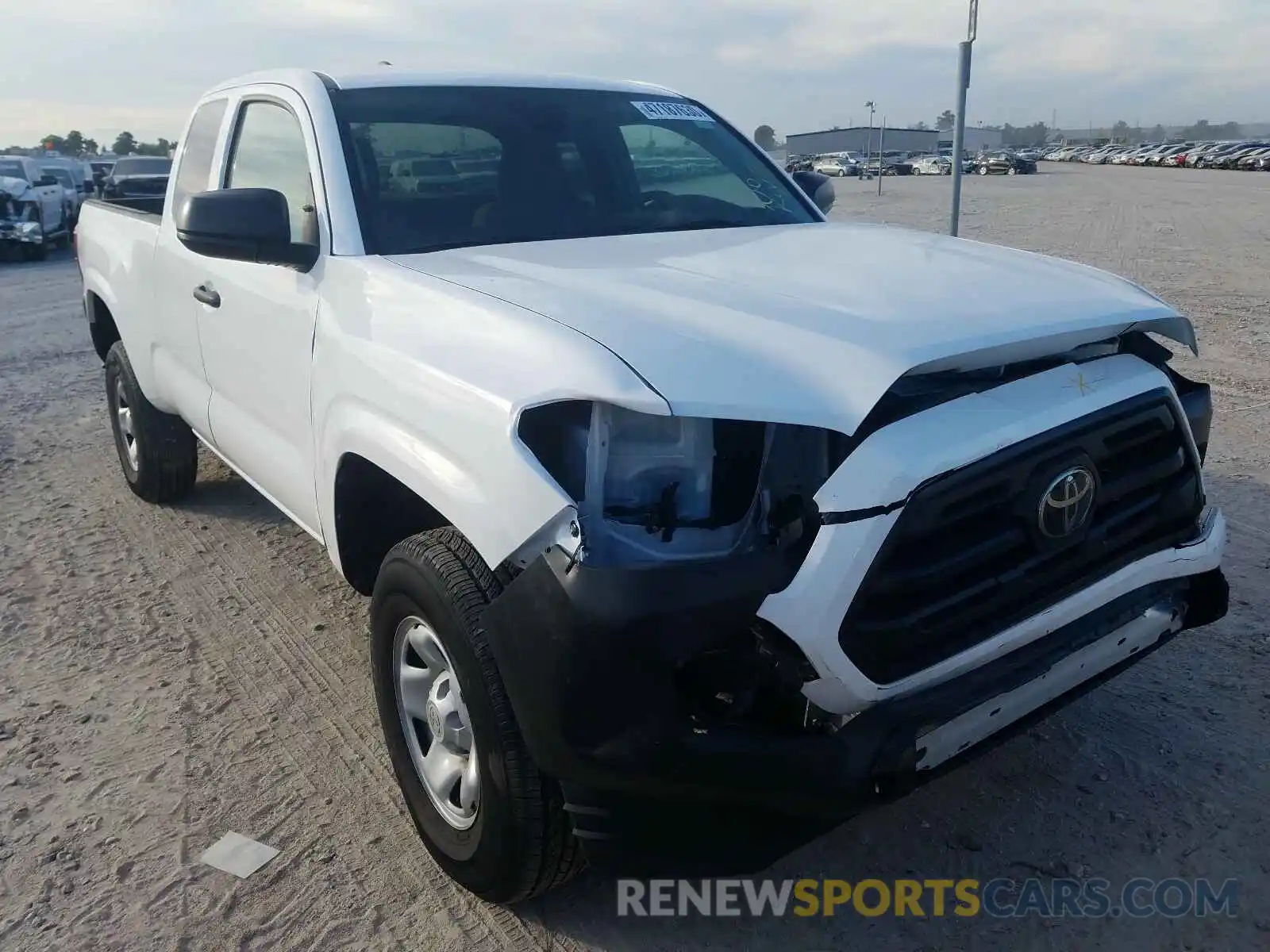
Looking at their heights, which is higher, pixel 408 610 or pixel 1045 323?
pixel 1045 323

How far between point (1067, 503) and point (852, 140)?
110 m

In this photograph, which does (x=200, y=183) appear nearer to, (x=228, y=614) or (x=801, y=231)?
(x=228, y=614)

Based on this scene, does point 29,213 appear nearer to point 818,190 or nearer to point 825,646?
point 818,190

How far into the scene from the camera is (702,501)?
217cm

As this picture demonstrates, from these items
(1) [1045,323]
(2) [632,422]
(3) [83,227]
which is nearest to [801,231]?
(1) [1045,323]

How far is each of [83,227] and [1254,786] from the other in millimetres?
5916

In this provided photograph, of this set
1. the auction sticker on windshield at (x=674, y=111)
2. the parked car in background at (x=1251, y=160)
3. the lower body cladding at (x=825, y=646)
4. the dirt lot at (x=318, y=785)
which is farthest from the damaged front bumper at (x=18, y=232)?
the parked car in background at (x=1251, y=160)

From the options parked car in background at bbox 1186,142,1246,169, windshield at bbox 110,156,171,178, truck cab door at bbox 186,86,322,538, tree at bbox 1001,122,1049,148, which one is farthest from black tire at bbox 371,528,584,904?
tree at bbox 1001,122,1049,148

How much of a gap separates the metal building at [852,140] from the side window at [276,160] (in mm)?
100001

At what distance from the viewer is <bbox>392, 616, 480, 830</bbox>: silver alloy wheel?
2.51 m

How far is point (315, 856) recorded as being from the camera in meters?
2.78

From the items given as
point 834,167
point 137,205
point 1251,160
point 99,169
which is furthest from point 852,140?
point 137,205

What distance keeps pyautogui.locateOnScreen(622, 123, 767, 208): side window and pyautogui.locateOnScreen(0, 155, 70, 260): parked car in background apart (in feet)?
58.5

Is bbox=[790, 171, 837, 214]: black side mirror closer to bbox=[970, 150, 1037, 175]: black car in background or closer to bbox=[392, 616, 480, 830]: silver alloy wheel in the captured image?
bbox=[392, 616, 480, 830]: silver alloy wheel
